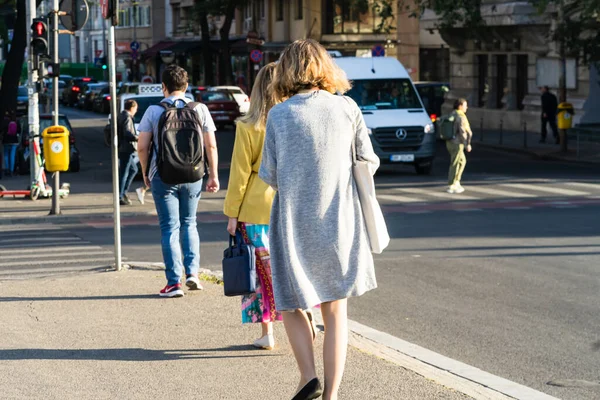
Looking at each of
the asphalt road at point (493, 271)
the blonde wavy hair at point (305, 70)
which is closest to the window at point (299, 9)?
the asphalt road at point (493, 271)

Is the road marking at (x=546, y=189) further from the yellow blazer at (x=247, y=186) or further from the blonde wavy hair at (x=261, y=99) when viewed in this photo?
the blonde wavy hair at (x=261, y=99)

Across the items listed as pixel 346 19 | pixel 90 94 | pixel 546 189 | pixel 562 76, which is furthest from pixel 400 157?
pixel 90 94

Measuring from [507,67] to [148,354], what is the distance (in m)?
37.2

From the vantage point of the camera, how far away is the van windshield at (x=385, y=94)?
25047mm

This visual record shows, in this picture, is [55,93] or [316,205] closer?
[316,205]

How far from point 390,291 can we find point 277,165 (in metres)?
5.04

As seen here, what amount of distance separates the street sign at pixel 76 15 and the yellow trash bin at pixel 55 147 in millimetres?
1570

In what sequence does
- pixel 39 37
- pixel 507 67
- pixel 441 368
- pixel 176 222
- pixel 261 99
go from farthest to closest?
1. pixel 507 67
2. pixel 39 37
3. pixel 176 222
4. pixel 441 368
5. pixel 261 99

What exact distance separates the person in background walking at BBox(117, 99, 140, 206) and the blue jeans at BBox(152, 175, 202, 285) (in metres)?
10.2

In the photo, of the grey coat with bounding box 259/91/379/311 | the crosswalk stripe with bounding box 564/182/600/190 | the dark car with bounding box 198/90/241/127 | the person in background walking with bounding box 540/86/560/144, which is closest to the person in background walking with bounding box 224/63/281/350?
the grey coat with bounding box 259/91/379/311

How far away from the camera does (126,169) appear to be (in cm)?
1945

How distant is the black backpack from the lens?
29.4 ft

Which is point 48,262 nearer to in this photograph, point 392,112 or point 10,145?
point 392,112

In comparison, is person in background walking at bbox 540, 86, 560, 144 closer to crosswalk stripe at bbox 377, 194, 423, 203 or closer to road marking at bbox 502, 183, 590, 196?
road marking at bbox 502, 183, 590, 196
